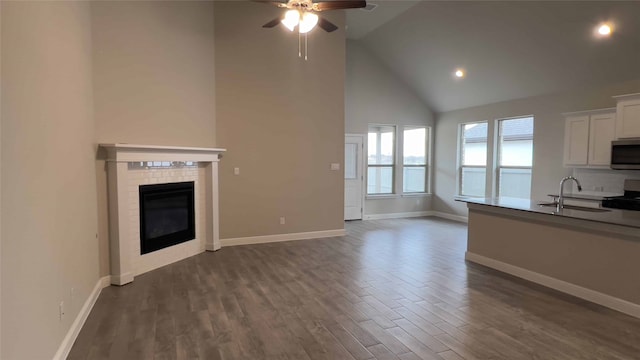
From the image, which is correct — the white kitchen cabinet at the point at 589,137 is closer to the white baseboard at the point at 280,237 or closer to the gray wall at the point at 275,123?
the gray wall at the point at 275,123

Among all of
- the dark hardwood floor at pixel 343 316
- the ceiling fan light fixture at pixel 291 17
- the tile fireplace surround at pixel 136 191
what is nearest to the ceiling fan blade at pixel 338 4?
the ceiling fan light fixture at pixel 291 17

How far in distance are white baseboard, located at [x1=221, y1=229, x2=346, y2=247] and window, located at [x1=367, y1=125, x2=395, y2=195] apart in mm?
2402

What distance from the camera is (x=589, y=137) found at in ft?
18.4

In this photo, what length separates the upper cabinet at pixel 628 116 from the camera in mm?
4930

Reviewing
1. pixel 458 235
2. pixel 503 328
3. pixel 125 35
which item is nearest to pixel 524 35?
pixel 458 235

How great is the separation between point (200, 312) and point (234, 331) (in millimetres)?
539

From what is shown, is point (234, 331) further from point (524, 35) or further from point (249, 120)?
point (524, 35)

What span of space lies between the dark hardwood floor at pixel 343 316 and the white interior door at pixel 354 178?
3365mm

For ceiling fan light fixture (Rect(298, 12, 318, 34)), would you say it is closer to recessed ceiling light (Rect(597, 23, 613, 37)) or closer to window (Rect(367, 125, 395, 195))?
recessed ceiling light (Rect(597, 23, 613, 37))

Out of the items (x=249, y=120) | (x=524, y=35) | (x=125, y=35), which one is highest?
(x=524, y=35)

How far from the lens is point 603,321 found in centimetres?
311

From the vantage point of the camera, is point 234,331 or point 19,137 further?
point 234,331

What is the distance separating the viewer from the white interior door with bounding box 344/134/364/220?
26.9ft

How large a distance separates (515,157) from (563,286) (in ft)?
13.5
